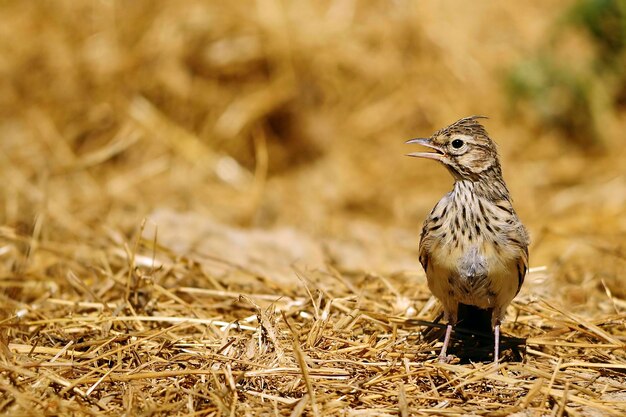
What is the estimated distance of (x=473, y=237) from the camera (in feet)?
12.8

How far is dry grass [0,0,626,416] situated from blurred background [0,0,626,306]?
28 mm

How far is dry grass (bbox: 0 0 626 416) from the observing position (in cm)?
368

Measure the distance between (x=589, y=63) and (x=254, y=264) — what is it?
5.34 metres

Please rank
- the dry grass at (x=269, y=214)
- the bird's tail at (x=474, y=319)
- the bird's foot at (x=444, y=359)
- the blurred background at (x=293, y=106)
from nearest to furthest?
the dry grass at (x=269, y=214) → the bird's foot at (x=444, y=359) → the bird's tail at (x=474, y=319) → the blurred background at (x=293, y=106)

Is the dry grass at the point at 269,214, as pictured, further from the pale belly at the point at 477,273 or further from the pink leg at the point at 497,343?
the pale belly at the point at 477,273

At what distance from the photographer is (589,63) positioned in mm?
9227

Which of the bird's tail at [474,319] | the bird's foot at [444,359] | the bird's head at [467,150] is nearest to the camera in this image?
the bird's foot at [444,359]

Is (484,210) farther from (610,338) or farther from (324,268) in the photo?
(324,268)

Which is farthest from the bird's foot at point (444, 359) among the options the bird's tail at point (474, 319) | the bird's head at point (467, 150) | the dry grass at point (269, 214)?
the bird's head at point (467, 150)

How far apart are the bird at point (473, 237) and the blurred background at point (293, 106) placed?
3.33 metres

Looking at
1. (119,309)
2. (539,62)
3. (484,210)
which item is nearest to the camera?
(484,210)

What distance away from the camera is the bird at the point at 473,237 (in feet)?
12.8

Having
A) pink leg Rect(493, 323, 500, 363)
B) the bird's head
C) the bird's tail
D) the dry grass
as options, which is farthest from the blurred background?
pink leg Rect(493, 323, 500, 363)

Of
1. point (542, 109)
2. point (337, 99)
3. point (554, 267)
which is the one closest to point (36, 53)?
point (337, 99)
